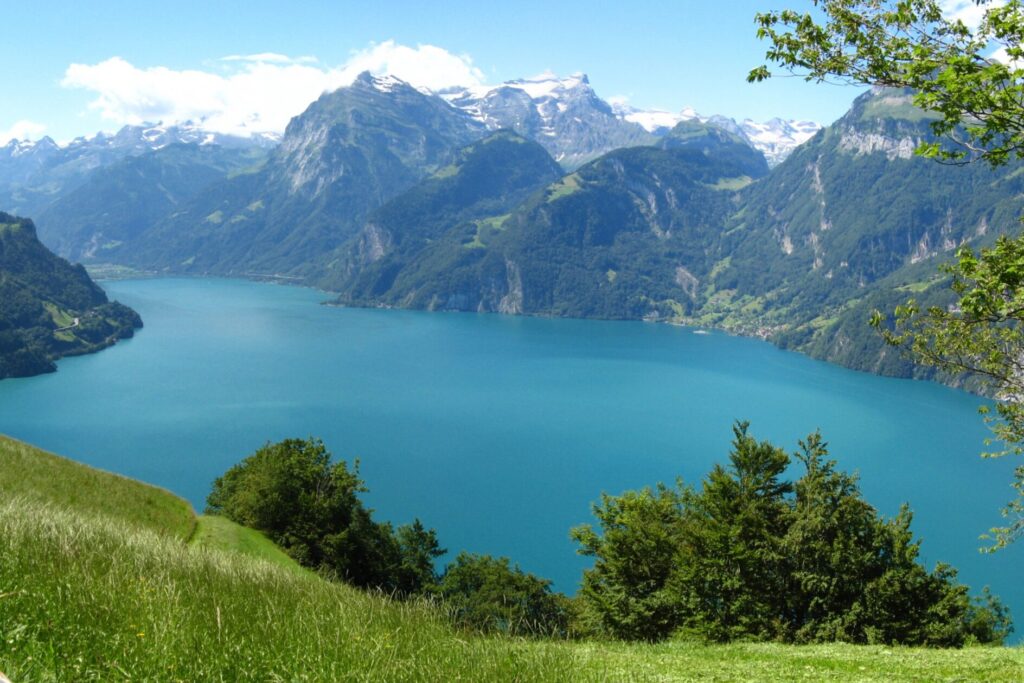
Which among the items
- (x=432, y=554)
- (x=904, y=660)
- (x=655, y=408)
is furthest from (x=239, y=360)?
(x=904, y=660)

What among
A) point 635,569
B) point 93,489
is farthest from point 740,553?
point 93,489

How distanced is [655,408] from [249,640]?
139m

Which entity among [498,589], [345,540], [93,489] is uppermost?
[93,489]

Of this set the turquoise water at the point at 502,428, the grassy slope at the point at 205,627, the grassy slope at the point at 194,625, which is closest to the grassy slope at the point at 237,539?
the grassy slope at the point at 205,627

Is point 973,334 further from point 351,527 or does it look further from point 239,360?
point 239,360

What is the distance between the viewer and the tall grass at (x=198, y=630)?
18.4 feet

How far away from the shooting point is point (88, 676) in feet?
17.3

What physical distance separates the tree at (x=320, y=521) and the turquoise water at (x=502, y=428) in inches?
905

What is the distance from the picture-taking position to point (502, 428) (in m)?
121

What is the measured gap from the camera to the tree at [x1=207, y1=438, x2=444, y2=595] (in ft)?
128

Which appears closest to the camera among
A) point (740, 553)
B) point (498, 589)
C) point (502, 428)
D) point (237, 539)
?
point (740, 553)

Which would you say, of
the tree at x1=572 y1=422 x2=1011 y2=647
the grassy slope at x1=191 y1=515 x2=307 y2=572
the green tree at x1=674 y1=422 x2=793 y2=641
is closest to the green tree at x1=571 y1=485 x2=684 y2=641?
the tree at x1=572 y1=422 x2=1011 y2=647

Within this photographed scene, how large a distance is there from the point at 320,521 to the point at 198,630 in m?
36.7

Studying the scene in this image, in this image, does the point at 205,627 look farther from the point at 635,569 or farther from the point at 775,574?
the point at 775,574
